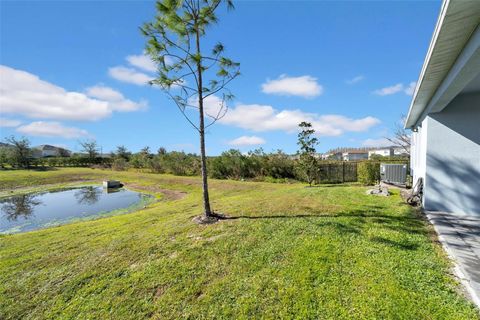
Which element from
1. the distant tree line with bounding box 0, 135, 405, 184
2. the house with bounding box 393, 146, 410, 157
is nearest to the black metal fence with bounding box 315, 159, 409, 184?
the distant tree line with bounding box 0, 135, 405, 184

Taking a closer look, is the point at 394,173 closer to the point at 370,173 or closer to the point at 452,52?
the point at 370,173

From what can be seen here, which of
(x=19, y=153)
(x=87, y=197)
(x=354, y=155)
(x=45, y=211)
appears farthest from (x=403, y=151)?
(x=19, y=153)

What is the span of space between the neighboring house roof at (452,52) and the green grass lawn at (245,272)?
8.18 ft

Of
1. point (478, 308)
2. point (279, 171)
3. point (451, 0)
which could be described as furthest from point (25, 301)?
point (279, 171)

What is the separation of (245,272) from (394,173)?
Result: 29.2ft

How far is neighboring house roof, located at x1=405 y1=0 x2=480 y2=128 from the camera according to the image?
2.12 m

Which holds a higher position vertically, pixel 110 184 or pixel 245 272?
pixel 245 272

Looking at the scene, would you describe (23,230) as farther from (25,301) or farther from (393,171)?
(393,171)

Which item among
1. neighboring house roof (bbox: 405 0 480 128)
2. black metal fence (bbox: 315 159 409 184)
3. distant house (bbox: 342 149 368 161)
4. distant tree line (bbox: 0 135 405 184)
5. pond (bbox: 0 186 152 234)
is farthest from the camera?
distant house (bbox: 342 149 368 161)

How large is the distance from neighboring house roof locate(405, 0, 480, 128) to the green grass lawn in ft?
8.18

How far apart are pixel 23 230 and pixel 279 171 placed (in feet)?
40.5

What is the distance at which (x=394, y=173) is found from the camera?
8930mm

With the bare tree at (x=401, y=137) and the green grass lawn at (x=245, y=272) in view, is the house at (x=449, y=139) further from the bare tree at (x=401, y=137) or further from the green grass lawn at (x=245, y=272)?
the bare tree at (x=401, y=137)

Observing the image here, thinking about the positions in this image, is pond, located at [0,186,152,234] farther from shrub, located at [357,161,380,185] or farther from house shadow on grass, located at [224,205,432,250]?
shrub, located at [357,161,380,185]
